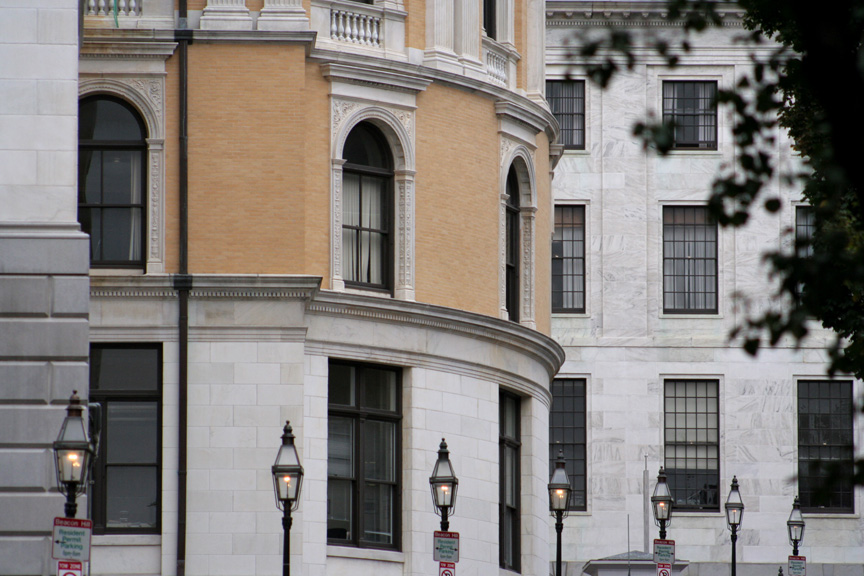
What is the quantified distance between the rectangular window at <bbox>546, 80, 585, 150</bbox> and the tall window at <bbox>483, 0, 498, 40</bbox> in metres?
18.3

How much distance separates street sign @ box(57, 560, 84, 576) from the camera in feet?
75.0

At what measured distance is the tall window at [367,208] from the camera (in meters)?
34.6

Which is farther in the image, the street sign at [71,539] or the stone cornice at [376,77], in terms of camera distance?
the stone cornice at [376,77]

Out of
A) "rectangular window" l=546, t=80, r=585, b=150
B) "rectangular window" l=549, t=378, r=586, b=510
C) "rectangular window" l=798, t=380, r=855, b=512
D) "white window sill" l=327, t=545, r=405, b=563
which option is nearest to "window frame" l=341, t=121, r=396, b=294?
"white window sill" l=327, t=545, r=405, b=563

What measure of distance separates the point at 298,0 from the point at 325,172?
3178 mm

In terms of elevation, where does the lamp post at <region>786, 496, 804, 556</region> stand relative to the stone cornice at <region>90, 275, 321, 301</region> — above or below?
below

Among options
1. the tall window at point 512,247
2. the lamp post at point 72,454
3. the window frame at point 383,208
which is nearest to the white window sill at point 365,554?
the window frame at point 383,208

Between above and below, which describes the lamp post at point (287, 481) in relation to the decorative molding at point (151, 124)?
below

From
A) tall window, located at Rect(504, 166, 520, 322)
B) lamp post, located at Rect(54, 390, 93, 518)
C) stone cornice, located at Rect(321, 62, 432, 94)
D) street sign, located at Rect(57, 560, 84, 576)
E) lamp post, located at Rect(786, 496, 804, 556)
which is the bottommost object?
lamp post, located at Rect(786, 496, 804, 556)

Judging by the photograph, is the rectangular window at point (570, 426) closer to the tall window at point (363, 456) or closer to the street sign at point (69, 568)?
the tall window at point (363, 456)

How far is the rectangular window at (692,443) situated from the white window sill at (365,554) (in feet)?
74.6

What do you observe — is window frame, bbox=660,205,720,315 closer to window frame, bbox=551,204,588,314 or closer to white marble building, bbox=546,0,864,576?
white marble building, bbox=546,0,864,576

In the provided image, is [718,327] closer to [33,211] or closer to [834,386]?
[834,386]

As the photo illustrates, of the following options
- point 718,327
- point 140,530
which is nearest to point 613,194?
point 718,327
